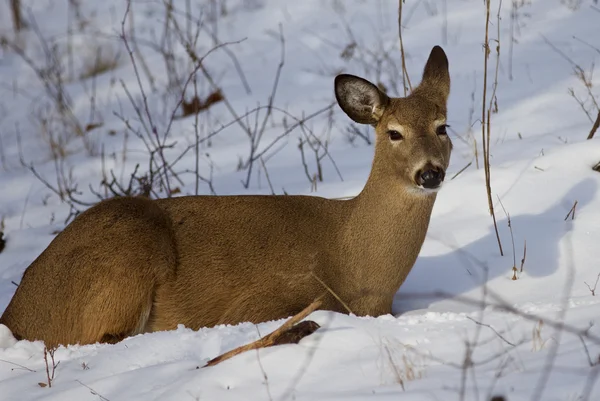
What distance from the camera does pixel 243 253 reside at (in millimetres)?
4918

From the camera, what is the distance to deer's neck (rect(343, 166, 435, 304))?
488 centimetres

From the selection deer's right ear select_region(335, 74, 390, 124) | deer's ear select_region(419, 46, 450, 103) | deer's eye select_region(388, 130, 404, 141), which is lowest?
deer's eye select_region(388, 130, 404, 141)

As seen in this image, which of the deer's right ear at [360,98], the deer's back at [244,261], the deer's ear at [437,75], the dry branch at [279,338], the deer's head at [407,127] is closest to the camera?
the dry branch at [279,338]

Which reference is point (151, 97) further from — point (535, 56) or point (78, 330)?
point (78, 330)

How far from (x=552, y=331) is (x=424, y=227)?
1480 mm

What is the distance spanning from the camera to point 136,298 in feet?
15.3

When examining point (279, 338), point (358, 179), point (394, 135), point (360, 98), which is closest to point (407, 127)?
point (394, 135)

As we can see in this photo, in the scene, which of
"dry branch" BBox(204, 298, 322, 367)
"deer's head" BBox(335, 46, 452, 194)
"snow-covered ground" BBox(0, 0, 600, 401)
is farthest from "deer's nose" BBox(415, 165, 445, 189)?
"dry branch" BBox(204, 298, 322, 367)

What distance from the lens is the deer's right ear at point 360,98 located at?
4.94 meters

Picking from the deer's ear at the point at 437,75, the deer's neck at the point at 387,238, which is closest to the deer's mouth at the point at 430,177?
the deer's neck at the point at 387,238

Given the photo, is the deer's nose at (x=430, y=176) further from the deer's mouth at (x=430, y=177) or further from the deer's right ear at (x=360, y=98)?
the deer's right ear at (x=360, y=98)

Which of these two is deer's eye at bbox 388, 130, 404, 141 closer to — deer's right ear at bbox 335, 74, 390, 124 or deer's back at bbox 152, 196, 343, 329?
deer's right ear at bbox 335, 74, 390, 124

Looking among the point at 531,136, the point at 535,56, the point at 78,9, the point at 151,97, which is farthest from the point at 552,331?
the point at 78,9

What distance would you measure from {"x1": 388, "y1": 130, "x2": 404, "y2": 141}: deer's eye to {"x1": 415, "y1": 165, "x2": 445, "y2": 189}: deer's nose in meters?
0.28
